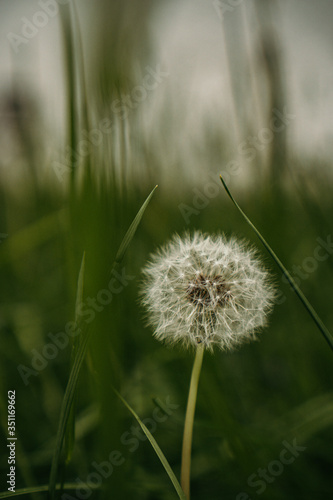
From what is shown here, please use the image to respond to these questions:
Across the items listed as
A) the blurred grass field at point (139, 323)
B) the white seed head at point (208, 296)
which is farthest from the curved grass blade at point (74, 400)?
the white seed head at point (208, 296)

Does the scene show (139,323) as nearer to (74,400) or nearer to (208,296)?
(208,296)

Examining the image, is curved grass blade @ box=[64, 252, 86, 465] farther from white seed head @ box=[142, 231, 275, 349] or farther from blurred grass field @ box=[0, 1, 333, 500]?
white seed head @ box=[142, 231, 275, 349]

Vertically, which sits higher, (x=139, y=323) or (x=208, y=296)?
(x=139, y=323)

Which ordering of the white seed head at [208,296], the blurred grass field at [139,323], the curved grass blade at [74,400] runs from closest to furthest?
the blurred grass field at [139,323] < the curved grass blade at [74,400] < the white seed head at [208,296]

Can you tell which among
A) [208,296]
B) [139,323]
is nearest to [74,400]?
[208,296]

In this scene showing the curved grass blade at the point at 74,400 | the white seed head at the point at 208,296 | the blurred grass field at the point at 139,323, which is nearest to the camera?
the blurred grass field at the point at 139,323

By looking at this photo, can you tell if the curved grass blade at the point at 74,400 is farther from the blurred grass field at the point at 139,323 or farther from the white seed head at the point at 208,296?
the white seed head at the point at 208,296
